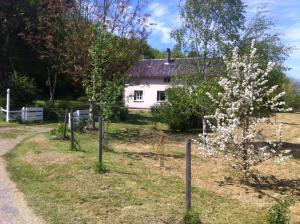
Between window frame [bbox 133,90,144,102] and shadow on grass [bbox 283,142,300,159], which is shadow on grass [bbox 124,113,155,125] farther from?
window frame [bbox 133,90,144,102]

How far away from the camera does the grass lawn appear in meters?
8.30

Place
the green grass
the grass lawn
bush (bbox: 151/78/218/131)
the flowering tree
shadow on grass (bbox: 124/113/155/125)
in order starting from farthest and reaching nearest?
shadow on grass (bbox: 124/113/155/125), bush (bbox: 151/78/218/131), the flowering tree, the grass lawn, the green grass

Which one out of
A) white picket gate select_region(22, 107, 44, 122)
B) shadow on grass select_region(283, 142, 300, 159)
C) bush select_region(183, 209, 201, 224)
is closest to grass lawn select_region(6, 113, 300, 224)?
bush select_region(183, 209, 201, 224)

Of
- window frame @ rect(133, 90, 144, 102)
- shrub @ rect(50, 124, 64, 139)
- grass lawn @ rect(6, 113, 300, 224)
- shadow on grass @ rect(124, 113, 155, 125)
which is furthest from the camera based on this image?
window frame @ rect(133, 90, 144, 102)

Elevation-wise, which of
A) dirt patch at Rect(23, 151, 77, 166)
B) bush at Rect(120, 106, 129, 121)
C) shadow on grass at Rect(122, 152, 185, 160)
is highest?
bush at Rect(120, 106, 129, 121)

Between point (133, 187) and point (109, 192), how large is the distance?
722 millimetres

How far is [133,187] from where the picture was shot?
9.98 metres

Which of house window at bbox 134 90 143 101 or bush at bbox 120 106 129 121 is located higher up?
house window at bbox 134 90 143 101

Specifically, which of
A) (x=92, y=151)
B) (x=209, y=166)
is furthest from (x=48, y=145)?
(x=209, y=166)

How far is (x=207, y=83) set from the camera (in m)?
17.0

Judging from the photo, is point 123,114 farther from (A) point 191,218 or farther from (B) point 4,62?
(A) point 191,218

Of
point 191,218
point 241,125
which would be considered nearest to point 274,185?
point 241,125

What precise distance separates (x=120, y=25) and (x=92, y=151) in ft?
31.5

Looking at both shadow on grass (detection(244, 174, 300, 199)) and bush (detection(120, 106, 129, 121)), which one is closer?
shadow on grass (detection(244, 174, 300, 199))
